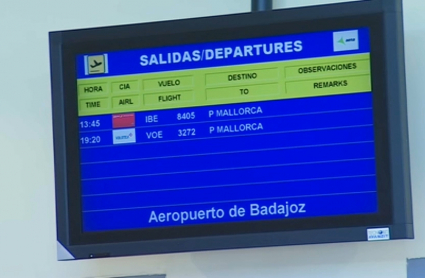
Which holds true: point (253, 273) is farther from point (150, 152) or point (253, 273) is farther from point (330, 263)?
point (150, 152)

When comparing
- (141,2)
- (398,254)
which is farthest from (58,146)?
(398,254)

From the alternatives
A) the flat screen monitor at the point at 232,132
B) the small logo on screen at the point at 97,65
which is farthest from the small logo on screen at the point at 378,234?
the small logo on screen at the point at 97,65

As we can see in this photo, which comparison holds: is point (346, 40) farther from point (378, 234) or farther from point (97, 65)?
point (97, 65)

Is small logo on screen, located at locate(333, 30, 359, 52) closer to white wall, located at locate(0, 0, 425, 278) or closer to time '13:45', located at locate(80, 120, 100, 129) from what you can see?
white wall, located at locate(0, 0, 425, 278)

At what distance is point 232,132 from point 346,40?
0.27 m

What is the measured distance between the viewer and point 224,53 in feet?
4.58

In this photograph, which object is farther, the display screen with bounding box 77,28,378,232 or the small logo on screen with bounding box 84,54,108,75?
the small logo on screen with bounding box 84,54,108,75

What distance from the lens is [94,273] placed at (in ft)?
4.84

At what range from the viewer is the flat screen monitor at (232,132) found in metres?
1.32

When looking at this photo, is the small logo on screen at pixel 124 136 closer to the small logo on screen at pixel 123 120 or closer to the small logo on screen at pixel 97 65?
the small logo on screen at pixel 123 120

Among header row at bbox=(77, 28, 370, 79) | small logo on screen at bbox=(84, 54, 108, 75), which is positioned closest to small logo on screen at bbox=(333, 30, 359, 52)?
header row at bbox=(77, 28, 370, 79)

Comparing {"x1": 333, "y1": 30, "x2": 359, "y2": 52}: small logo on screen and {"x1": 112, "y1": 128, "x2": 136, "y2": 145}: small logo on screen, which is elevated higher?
{"x1": 333, "y1": 30, "x2": 359, "y2": 52}: small logo on screen

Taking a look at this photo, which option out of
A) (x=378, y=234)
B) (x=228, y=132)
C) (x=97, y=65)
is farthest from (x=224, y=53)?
(x=378, y=234)

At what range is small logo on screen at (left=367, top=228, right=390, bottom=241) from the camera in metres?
1.29
